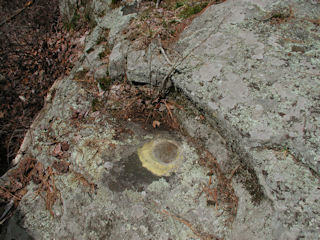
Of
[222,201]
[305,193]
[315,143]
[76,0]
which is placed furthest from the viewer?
[76,0]

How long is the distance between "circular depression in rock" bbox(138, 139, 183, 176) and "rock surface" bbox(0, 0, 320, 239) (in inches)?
2.7

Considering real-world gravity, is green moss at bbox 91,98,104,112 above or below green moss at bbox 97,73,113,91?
below

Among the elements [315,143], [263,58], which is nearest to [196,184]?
[315,143]

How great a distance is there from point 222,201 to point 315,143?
35.4 inches

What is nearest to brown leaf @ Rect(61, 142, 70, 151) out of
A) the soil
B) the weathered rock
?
the soil

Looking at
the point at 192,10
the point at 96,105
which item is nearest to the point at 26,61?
the point at 96,105

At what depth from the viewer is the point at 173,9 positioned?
331 centimetres

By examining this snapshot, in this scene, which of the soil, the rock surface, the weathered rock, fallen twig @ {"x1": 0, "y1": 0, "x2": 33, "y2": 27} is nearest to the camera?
the weathered rock

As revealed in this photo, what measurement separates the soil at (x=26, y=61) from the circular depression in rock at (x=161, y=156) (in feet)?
7.46

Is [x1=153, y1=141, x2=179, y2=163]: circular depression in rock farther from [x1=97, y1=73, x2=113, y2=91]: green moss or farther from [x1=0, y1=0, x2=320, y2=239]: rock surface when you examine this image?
[x1=97, y1=73, x2=113, y2=91]: green moss

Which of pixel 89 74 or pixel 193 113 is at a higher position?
pixel 89 74

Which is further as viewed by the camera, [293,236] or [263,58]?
[263,58]

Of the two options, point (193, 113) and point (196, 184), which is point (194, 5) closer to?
point (193, 113)

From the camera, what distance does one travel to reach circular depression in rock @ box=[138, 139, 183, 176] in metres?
2.30
